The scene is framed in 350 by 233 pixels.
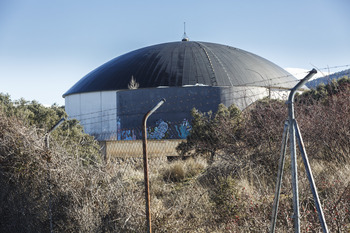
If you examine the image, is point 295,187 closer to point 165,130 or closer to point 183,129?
point 183,129

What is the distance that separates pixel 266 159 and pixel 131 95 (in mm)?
20668

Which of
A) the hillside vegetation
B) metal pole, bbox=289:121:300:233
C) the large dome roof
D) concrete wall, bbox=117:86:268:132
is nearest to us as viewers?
metal pole, bbox=289:121:300:233

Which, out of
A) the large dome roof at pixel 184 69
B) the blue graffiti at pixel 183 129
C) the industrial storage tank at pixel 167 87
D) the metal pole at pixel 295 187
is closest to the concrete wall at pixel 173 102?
the industrial storage tank at pixel 167 87

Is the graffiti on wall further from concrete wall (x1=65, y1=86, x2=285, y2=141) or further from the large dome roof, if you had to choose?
the large dome roof

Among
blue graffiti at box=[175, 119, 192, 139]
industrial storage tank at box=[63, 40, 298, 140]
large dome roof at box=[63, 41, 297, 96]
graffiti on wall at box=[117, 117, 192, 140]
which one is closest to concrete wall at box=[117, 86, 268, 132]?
industrial storage tank at box=[63, 40, 298, 140]

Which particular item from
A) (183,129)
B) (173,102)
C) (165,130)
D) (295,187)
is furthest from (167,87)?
(295,187)

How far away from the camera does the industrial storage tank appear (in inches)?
1054

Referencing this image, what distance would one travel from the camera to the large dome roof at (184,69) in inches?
1154

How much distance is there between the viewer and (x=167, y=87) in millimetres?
28156

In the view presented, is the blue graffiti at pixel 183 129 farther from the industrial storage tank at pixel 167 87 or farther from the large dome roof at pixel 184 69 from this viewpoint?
the large dome roof at pixel 184 69

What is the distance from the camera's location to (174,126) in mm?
26109

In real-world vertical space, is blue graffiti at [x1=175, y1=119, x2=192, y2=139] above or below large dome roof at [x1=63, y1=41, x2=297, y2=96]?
below

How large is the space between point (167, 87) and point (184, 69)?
2.97 metres

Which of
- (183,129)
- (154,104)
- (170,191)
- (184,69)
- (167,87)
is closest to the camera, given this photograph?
(170,191)
